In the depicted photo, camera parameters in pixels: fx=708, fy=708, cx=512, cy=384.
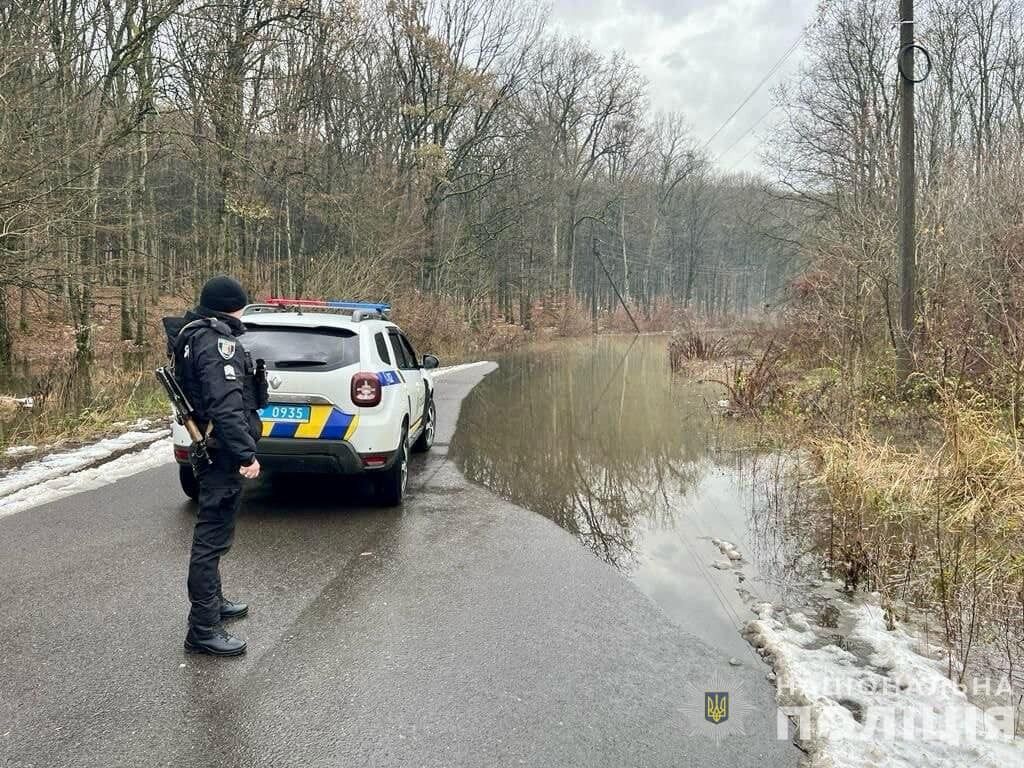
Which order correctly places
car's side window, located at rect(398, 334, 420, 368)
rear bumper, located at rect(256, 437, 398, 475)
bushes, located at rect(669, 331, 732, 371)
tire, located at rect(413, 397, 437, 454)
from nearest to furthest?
rear bumper, located at rect(256, 437, 398, 475)
car's side window, located at rect(398, 334, 420, 368)
tire, located at rect(413, 397, 437, 454)
bushes, located at rect(669, 331, 732, 371)

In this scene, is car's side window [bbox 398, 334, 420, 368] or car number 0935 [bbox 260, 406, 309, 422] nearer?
car number 0935 [bbox 260, 406, 309, 422]

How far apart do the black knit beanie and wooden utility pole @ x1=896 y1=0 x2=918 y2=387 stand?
1022cm

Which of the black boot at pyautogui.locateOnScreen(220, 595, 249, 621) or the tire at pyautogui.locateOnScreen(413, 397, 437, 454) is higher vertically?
the tire at pyautogui.locateOnScreen(413, 397, 437, 454)

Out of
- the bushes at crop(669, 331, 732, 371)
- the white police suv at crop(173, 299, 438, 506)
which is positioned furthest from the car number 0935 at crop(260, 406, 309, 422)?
the bushes at crop(669, 331, 732, 371)

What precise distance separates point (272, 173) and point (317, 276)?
3.82 m

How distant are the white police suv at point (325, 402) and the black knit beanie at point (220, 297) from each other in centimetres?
228

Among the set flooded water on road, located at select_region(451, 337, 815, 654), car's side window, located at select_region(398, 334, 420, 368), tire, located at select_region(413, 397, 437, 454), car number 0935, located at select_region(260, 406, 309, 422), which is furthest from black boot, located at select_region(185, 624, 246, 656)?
tire, located at select_region(413, 397, 437, 454)

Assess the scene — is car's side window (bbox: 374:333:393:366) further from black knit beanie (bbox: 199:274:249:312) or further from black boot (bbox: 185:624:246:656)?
black boot (bbox: 185:624:246:656)

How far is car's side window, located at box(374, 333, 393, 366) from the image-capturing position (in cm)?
707

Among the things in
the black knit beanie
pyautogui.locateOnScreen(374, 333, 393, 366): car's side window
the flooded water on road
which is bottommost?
the flooded water on road

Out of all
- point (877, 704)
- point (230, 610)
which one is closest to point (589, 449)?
point (230, 610)

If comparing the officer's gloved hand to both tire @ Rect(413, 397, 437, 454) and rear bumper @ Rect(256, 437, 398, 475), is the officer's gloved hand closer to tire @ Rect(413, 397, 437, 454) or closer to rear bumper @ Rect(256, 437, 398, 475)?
rear bumper @ Rect(256, 437, 398, 475)

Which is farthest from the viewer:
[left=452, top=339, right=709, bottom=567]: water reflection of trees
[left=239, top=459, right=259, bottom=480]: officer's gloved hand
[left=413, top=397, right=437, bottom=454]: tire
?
[left=413, top=397, right=437, bottom=454]: tire

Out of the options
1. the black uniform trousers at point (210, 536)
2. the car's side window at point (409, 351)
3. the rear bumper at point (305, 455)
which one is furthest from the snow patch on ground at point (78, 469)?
the black uniform trousers at point (210, 536)
